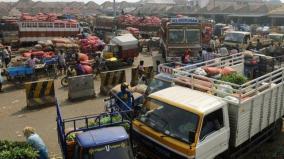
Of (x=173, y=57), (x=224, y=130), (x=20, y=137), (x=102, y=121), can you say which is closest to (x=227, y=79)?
(x=224, y=130)

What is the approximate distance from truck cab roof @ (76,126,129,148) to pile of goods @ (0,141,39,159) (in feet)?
4.45

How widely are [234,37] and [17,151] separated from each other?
25.0m

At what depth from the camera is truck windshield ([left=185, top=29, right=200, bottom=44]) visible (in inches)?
901

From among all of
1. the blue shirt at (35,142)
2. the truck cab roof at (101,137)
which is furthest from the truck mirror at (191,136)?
the blue shirt at (35,142)

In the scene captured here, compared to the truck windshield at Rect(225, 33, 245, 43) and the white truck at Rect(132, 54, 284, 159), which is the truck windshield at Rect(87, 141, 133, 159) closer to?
the white truck at Rect(132, 54, 284, 159)

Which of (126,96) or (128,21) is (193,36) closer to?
(126,96)

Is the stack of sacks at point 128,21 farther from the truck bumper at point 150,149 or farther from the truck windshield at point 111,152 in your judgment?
the truck windshield at point 111,152

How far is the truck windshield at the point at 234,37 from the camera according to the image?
2928cm

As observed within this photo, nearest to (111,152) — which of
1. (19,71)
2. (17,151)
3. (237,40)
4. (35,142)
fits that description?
(35,142)

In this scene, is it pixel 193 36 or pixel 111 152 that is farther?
pixel 193 36

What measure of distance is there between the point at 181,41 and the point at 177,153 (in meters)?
16.1

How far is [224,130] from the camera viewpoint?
8352 millimetres

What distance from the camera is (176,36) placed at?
2305cm

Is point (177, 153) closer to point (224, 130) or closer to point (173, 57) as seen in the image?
point (224, 130)
